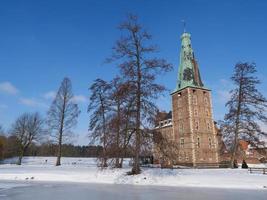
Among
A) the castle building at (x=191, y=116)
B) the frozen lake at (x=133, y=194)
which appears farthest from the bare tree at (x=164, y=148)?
the castle building at (x=191, y=116)

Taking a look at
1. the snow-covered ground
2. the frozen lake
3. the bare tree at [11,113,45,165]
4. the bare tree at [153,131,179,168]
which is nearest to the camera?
the frozen lake

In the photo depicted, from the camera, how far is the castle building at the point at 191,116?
5397 cm

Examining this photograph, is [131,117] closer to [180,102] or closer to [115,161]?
[115,161]

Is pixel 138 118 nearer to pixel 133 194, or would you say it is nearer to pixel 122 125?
pixel 122 125

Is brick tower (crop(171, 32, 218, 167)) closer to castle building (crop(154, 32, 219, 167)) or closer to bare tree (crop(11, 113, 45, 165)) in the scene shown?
castle building (crop(154, 32, 219, 167))

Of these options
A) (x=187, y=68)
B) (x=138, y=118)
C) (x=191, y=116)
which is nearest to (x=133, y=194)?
(x=138, y=118)

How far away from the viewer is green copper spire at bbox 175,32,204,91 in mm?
58781

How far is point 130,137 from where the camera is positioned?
2053 centimetres

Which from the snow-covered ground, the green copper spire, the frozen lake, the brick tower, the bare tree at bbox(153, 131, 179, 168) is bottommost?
the frozen lake

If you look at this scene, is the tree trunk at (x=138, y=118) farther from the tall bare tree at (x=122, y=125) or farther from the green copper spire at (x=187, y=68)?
the green copper spire at (x=187, y=68)

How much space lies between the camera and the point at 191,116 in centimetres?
5541

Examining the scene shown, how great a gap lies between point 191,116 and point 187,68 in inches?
432

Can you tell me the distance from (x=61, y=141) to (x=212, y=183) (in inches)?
850

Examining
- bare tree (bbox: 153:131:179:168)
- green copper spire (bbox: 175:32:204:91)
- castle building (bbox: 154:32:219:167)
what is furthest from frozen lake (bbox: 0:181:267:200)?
green copper spire (bbox: 175:32:204:91)
